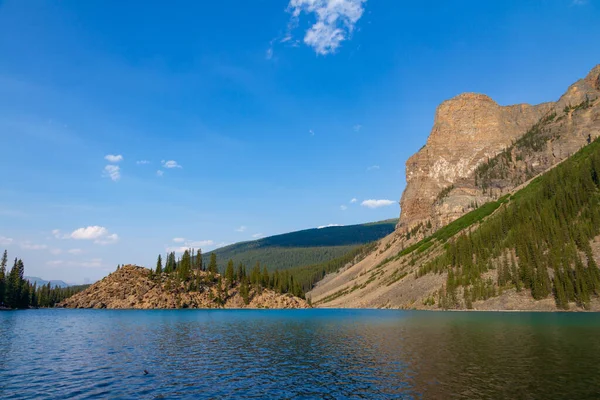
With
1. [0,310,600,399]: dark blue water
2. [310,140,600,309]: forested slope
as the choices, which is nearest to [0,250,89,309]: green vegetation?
[0,310,600,399]: dark blue water

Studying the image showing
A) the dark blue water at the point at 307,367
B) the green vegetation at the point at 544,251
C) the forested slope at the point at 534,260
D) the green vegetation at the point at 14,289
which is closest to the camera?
the dark blue water at the point at 307,367

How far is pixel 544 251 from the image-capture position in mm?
152250

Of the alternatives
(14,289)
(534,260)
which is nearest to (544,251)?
(534,260)

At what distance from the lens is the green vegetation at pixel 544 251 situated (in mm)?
129875

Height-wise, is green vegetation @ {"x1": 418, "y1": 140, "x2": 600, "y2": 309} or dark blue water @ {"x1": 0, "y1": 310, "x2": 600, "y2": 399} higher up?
green vegetation @ {"x1": 418, "y1": 140, "x2": 600, "y2": 309}

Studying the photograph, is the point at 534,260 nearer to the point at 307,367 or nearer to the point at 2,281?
the point at 307,367

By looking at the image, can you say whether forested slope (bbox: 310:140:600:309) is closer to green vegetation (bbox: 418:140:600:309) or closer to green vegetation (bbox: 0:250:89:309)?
green vegetation (bbox: 418:140:600:309)

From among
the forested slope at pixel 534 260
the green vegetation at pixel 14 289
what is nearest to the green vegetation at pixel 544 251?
the forested slope at pixel 534 260

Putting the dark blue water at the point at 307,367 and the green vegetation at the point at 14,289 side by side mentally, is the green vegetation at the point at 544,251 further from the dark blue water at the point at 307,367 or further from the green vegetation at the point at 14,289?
the green vegetation at the point at 14,289

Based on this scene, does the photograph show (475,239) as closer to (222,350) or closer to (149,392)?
(222,350)

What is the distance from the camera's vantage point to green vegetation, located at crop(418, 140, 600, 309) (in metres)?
130

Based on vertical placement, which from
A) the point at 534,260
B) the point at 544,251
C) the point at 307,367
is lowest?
the point at 307,367

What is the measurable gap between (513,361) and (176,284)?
187m

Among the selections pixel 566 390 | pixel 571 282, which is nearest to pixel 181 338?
pixel 566 390
